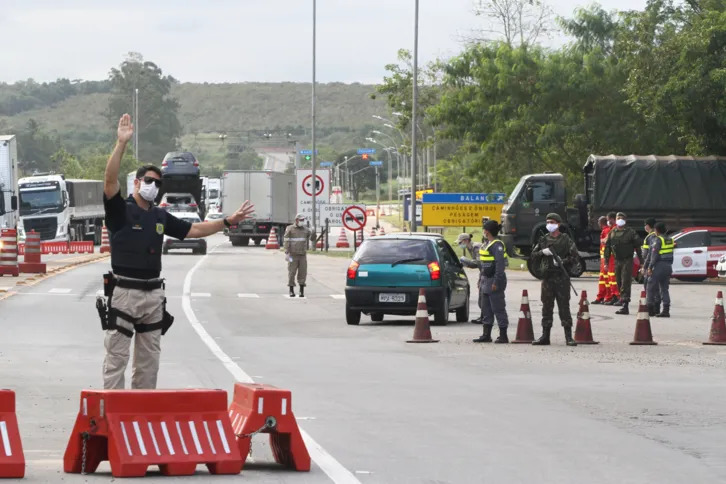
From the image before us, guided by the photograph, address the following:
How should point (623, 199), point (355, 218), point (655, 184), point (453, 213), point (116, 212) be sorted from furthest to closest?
point (453, 213) → point (355, 218) → point (655, 184) → point (623, 199) → point (116, 212)

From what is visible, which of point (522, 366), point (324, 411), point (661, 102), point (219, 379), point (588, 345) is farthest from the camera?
point (661, 102)

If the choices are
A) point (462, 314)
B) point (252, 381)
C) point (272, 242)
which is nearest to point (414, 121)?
point (272, 242)

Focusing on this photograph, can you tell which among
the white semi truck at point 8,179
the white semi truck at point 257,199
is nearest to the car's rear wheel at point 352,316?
the white semi truck at point 8,179

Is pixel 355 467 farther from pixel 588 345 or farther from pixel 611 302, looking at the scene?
pixel 611 302

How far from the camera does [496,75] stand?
5672 centimetres

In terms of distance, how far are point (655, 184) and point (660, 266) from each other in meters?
17.2

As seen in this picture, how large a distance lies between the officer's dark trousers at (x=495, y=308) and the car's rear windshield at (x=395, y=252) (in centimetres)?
318

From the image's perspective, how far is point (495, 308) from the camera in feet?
71.1

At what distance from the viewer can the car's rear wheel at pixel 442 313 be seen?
2497 cm

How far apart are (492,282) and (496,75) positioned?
3580 cm

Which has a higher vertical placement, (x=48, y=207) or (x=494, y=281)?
(x=494, y=281)

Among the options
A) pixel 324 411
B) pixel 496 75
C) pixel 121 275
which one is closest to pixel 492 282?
pixel 324 411

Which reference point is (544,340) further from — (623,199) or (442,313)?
(623,199)

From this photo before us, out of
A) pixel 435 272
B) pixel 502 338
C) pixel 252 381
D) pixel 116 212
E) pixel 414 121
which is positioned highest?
pixel 414 121
